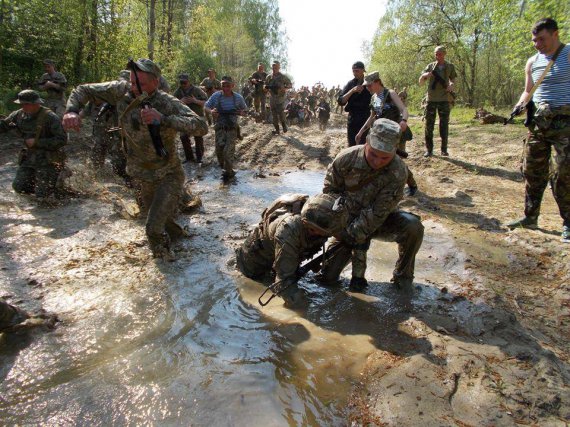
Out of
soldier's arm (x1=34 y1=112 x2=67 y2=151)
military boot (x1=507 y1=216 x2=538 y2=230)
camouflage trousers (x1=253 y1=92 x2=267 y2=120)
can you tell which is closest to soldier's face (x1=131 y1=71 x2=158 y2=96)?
soldier's arm (x1=34 y1=112 x2=67 y2=151)

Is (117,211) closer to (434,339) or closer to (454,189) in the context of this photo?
(434,339)

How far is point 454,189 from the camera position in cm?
715

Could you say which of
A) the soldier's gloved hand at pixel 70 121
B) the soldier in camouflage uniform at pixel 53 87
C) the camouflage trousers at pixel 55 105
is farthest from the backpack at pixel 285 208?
the camouflage trousers at pixel 55 105

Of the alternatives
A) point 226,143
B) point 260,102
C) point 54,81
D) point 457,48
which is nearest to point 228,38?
point 457,48

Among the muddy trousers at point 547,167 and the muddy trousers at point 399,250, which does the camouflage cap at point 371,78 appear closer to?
the muddy trousers at point 547,167

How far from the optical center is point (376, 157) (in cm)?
365

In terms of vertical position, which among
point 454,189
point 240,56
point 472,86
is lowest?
point 454,189

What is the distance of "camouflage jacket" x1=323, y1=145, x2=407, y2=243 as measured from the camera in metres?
3.76

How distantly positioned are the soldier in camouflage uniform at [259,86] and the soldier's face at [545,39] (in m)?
11.3

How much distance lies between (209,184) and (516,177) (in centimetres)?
604

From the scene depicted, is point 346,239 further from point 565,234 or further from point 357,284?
point 565,234

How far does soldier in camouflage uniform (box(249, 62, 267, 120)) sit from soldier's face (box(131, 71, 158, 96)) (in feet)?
35.8

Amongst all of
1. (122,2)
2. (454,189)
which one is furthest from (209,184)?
(122,2)

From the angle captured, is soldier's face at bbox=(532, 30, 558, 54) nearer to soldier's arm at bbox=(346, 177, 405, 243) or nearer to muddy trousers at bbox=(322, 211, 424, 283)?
soldier's arm at bbox=(346, 177, 405, 243)
